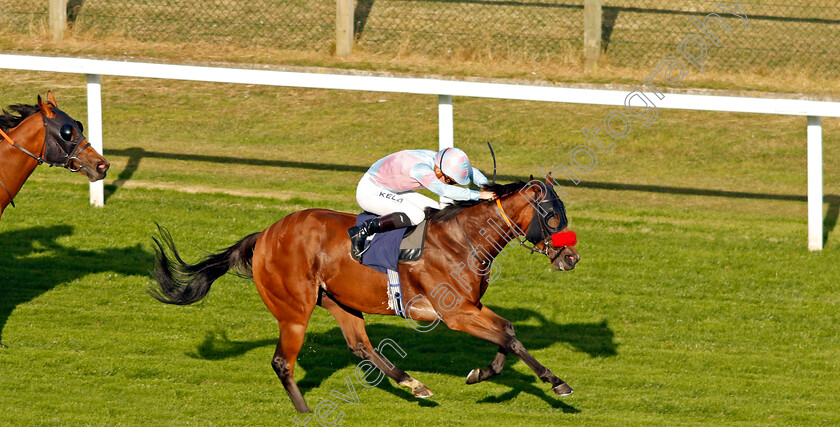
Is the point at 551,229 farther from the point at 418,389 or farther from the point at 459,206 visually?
the point at 418,389

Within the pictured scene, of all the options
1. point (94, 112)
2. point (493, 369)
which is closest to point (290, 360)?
point (493, 369)

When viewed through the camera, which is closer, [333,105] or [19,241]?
[19,241]

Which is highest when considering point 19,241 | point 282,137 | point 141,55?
point 141,55

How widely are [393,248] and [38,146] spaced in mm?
2896

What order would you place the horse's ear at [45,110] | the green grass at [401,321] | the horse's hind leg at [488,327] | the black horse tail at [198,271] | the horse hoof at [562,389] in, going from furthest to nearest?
the horse's ear at [45,110], the black horse tail at [198,271], the green grass at [401,321], the horse's hind leg at [488,327], the horse hoof at [562,389]

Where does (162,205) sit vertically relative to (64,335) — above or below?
above

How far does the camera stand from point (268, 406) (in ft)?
21.4

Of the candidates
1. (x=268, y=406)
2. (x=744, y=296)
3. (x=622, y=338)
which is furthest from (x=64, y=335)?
(x=744, y=296)

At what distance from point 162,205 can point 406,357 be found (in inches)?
189

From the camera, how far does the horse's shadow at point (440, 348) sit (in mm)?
7145

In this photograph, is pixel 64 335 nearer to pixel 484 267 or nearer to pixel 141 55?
pixel 484 267

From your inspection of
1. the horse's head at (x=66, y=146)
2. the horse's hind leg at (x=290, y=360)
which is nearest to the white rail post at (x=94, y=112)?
the horse's head at (x=66, y=146)

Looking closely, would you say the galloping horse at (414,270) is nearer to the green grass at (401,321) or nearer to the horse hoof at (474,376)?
the horse hoof at (474,376)

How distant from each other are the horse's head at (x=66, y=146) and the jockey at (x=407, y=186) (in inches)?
85.6
